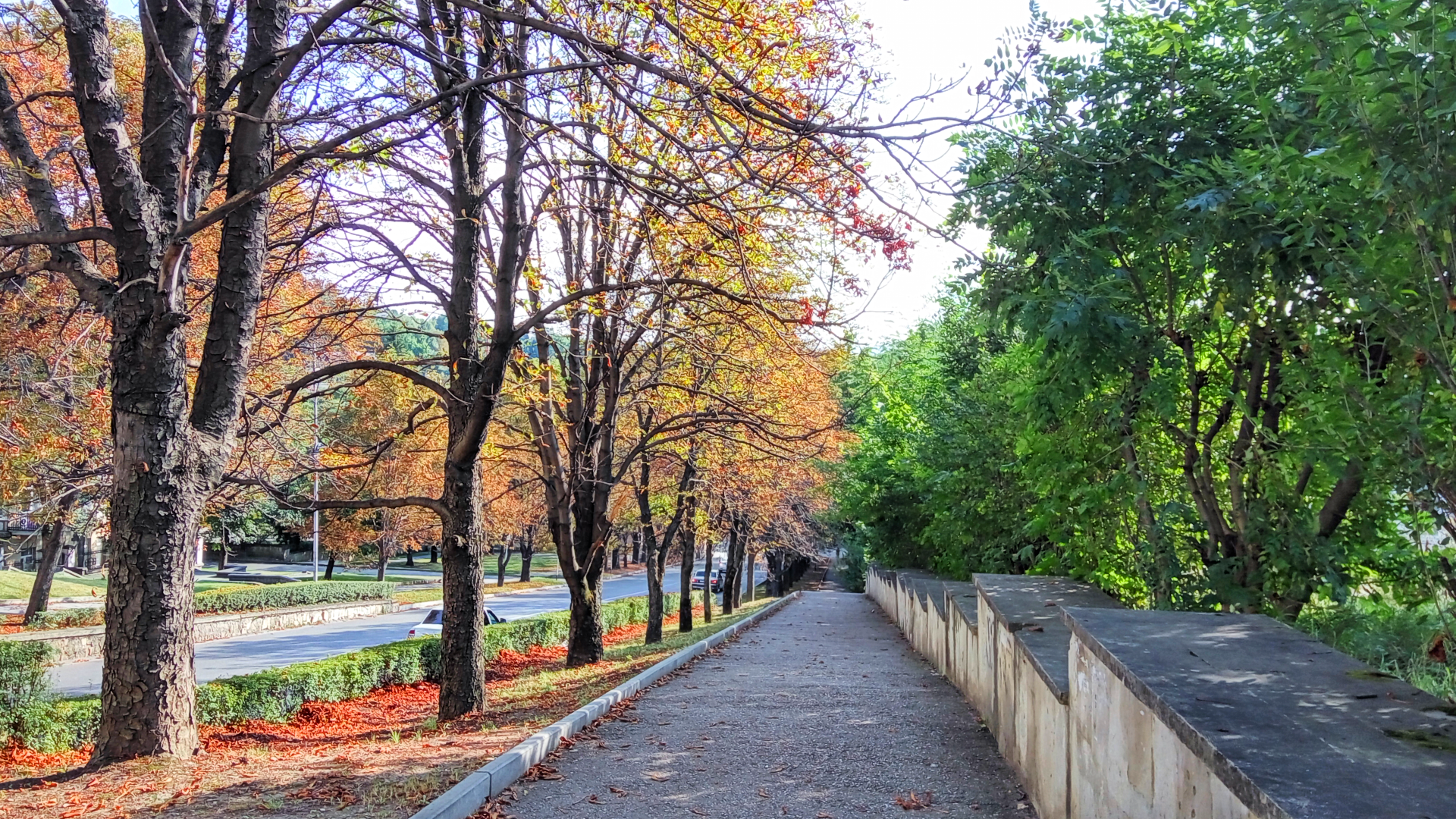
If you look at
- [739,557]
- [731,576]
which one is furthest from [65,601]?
[739,557]

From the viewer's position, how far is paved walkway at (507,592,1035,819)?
6.12 m

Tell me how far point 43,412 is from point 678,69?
1439 cm

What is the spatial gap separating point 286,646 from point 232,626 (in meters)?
3.99

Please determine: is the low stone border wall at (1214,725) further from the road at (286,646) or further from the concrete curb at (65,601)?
the concrete curb at (65,601)

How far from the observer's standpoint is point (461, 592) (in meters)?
11.1

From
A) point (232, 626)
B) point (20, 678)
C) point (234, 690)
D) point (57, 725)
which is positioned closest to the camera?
point (57, 725)

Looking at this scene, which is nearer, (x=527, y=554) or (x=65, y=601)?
(x=65, y=601)

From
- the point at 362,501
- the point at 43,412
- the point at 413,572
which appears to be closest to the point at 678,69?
the point at 362,501

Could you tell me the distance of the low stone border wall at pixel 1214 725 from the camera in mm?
2596

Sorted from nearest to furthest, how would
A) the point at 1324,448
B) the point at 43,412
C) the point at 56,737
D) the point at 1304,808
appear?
the point at 1304,808
the point at 1324,448
the point at 56,737
the point at 43,412

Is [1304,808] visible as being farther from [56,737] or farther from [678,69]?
[56,737]

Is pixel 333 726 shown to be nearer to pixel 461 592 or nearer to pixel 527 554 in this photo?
pixel 461 592

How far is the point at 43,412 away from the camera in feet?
54.3

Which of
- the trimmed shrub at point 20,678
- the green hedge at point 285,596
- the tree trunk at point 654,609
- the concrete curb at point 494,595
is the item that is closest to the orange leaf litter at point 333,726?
the trimmed shrub at point 20,678
